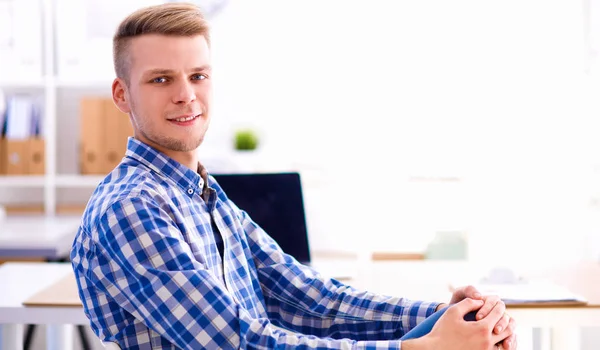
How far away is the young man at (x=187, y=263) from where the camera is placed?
111cm

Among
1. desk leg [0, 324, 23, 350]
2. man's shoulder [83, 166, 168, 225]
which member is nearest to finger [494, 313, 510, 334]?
man's shoulder [83, 166, 168, 225]

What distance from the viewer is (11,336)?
6.39 ft

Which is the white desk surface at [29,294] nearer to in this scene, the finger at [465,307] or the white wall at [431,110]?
the finger at [465,307]

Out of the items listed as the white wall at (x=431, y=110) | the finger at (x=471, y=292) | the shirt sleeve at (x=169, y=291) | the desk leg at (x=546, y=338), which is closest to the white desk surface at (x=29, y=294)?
the shirt sleeve at (x=169, y=291)

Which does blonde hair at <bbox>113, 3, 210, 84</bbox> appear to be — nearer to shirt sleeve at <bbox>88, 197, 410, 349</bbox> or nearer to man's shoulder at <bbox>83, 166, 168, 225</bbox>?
man's shoulder at <bbox>83, 166, 168, 225</bbox>

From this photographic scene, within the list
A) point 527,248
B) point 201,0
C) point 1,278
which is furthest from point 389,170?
point 1,278

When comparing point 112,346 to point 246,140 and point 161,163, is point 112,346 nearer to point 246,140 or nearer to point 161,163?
point 161,163

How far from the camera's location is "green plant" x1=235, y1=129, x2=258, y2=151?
13.3 ft

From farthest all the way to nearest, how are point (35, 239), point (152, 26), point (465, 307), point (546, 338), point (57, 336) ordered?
point (35, 239) → point (57, 336) → point (546, 338) → point (152, 26) → point (465, 307)

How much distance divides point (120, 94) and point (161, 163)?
17 cm

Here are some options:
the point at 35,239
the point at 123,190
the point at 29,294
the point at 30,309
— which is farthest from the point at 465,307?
the point at 35,239

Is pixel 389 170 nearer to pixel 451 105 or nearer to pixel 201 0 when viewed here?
pixel 451 105

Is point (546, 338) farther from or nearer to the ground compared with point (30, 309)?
nearer to the ground

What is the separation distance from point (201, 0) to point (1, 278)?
2.42 meters
